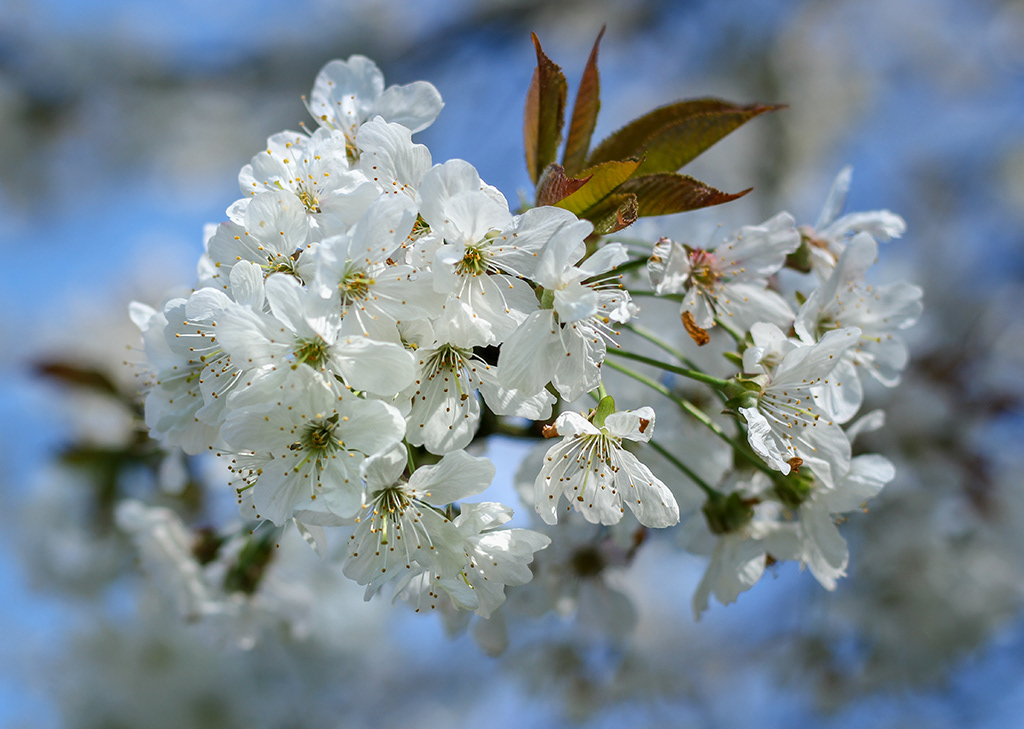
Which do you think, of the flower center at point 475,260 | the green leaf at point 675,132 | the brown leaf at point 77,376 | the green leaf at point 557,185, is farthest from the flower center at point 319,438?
the brown leaf at point 77,376

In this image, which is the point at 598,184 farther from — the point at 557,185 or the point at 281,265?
the point at 281,265

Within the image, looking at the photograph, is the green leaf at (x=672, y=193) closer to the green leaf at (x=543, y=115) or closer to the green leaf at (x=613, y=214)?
the green leaf at (x=613, y=214)

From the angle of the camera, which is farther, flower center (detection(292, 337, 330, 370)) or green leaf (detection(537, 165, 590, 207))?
green leaf (detection(537, 165, 590, 207))

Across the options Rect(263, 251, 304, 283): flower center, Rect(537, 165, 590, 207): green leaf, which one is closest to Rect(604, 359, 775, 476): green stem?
Rect(537, 165, 590, 207): green leaf

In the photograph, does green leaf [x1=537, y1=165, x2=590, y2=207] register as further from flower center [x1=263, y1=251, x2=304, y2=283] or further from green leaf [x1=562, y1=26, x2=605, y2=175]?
flower center [x1=263, y1=251, x2=304, y2=283]

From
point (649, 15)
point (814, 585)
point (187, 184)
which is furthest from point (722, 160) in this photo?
point (187, 184)

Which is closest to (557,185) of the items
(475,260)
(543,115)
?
(475,260)

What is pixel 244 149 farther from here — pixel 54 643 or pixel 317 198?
pixel 317 198
